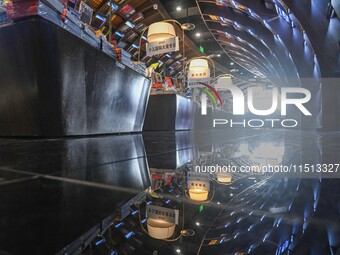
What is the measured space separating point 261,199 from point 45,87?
1.90 m

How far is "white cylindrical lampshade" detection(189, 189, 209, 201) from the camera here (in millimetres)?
510

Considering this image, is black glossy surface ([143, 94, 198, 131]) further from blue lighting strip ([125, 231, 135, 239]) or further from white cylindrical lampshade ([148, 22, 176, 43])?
blue lighting strip ([125, 231, 135, 239])

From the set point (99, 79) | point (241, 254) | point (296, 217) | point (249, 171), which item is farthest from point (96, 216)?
point (99, 79)

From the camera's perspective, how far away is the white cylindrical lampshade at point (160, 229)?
34 cm

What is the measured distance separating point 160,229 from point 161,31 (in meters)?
6.44

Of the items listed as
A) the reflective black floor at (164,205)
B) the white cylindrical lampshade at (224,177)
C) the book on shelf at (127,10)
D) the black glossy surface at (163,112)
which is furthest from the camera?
the book on shelf at (127,10)

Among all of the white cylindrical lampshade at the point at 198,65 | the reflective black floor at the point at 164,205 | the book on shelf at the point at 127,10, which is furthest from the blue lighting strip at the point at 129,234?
the book on shelf at the point at 127,10

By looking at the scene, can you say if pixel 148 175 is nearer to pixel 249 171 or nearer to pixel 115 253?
pixel 249 171

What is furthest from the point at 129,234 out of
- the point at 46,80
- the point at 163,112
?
the point at 163,112

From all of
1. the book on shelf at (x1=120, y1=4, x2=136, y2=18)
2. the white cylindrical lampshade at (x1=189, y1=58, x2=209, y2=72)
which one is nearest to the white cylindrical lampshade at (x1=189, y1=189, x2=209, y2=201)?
the white cylindrical lampshade at (x1=189, y1=58, x2=209, y2=72)

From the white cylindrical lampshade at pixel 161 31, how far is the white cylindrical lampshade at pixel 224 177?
19.8 feet

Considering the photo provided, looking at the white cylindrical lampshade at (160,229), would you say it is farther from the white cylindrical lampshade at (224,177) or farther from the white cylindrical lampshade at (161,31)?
the white cylindrical lampshade at (161,31)

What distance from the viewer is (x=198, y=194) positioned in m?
0.54

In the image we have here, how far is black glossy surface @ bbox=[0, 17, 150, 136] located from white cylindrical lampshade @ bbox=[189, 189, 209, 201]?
1742 millimetres
